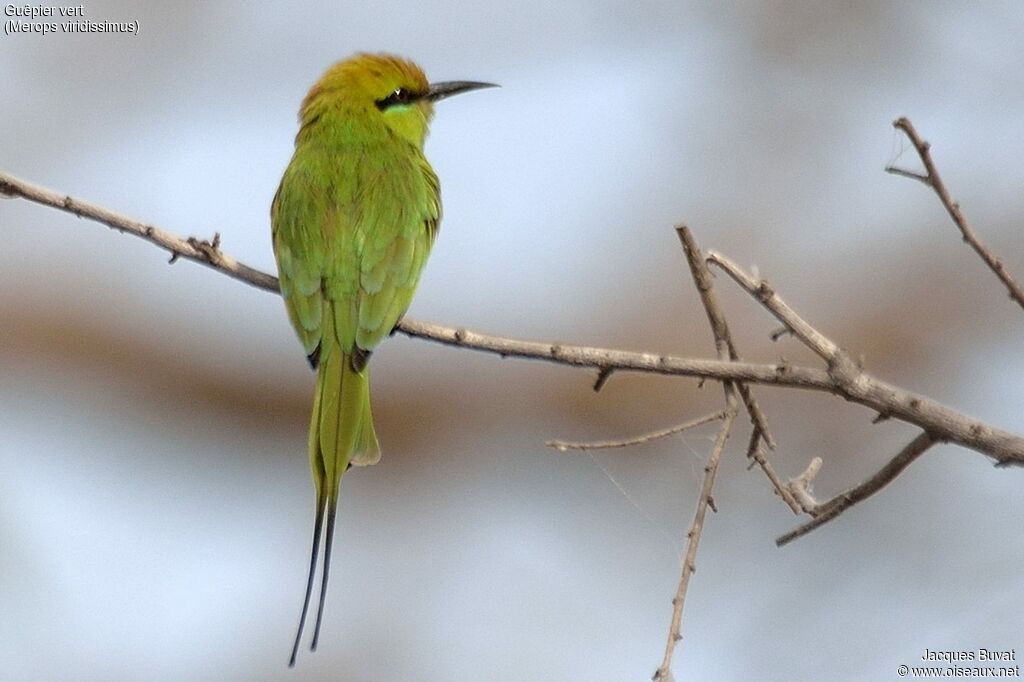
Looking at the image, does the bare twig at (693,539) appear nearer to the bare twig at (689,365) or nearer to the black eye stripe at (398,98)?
the bare twig at (689,365)

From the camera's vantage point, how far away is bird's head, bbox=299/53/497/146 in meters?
2.66

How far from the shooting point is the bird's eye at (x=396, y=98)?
8.95 feet

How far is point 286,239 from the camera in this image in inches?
90.7

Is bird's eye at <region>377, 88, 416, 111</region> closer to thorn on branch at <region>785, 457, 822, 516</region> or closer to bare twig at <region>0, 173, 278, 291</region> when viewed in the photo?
bare twig at <region>0, 173, 278, 291</region>

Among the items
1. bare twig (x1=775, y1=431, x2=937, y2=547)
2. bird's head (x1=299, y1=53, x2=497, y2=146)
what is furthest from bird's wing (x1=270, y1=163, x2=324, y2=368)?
bare twig (x1=775, y1=431, x2=937, y2=547)

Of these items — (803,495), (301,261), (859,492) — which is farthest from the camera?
(301,261)

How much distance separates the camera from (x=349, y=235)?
2.30 meters

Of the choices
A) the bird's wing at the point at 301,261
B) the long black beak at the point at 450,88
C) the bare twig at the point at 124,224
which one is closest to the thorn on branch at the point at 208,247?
the bare twig at the point at 124,224

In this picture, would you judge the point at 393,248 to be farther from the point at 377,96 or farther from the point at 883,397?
the point at 883,397

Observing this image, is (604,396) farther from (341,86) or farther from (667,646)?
(667,646)

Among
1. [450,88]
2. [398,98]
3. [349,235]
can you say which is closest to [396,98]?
[398,98]

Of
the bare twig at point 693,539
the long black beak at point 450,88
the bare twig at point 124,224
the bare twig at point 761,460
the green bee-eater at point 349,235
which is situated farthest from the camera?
the long black beak at point 450,88

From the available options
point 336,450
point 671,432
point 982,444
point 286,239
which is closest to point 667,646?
point 671,432

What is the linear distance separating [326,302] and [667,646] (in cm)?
104
